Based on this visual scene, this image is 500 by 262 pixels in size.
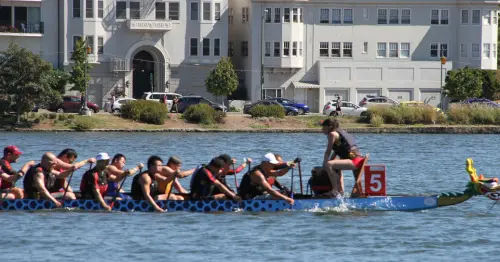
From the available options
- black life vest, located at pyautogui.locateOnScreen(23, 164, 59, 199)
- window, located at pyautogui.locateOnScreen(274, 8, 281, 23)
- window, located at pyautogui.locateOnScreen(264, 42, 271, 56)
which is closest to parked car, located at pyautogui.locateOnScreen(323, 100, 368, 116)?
window, located at pyautogui.locateOnScreen(264, 42, 271, 56)

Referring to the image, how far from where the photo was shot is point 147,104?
230 feet

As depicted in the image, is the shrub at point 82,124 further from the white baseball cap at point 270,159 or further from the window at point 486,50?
the white baseball cap at point 270,159

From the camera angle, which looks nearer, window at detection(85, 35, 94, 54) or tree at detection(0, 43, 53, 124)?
tree at detection(0, 43, 53, 124)

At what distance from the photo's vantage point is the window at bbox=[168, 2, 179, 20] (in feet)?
287

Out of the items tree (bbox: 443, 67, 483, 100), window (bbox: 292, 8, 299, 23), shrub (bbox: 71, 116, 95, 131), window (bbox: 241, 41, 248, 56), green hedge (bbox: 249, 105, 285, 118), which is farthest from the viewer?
window (bbox: 241, 41, 248, 56)

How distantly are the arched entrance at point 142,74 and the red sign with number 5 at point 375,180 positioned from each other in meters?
58.7

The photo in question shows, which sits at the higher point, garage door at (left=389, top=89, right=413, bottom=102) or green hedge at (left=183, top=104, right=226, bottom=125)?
garage door at (left=389, top=89, right=413, bottom=102)

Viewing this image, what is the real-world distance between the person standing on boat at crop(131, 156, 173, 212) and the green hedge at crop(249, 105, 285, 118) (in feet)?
143

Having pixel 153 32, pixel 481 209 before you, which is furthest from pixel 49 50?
pixel 481 209

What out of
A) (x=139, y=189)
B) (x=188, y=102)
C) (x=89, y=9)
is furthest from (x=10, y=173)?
(x=89, y=9)

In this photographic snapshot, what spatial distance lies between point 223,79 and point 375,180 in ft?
174

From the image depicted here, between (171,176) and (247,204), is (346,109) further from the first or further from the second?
(171,176)

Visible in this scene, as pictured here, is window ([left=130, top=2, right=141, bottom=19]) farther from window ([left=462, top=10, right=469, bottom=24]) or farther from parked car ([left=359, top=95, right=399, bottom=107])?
window ([left=462, top=10, right=469, bottom=24])

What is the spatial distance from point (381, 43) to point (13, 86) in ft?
106
